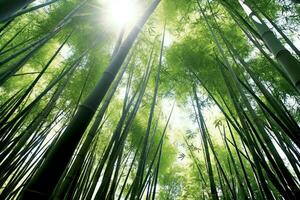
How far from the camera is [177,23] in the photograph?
14.0 ft

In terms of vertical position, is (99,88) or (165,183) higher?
(165,183)

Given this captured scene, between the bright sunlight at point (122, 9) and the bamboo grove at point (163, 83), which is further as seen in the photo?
the bright sunlight at point (122, 9)

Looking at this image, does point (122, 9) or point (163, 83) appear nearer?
point (122, 9)

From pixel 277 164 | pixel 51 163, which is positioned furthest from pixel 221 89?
pixel 51 163

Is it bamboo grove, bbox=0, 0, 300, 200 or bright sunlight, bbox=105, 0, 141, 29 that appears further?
bright sunlight, bbox=105, 0, 141, 29

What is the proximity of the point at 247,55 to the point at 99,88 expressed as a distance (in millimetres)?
3400

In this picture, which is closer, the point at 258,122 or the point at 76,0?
the point at 258,122

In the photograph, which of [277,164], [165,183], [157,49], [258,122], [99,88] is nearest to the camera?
[99,88]

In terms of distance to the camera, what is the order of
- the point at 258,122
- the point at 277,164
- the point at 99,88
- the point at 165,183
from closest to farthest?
the point at 99,88, the point at 277,164, the point at 258,122, the point at 165,183

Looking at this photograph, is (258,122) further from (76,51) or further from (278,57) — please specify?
(76,51)

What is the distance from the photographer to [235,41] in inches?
153

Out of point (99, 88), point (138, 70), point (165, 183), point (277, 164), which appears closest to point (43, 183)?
point (99, 88)

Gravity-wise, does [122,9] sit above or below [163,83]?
below

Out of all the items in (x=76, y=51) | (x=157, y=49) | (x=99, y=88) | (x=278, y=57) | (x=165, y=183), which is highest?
(x=157, y=49)
